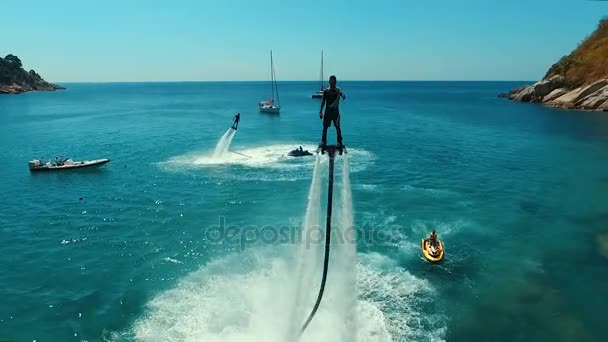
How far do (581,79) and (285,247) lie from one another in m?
132

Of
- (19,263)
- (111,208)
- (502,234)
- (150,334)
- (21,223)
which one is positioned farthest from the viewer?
(111,208)

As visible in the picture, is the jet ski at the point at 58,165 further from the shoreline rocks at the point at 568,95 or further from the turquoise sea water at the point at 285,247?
the shoreline rocks at the point at 568,95

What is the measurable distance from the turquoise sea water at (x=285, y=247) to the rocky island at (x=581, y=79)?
54630 mm

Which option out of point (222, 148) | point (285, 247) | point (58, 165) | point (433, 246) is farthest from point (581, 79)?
point (58, 165)

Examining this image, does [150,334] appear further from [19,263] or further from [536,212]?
[536,212]

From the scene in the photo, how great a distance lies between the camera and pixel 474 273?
31.7 m

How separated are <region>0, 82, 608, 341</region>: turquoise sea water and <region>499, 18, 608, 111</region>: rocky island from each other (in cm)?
5463

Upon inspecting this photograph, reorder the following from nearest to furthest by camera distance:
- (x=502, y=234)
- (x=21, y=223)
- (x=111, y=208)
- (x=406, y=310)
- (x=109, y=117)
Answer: (x=406, y=310)
(x=502, y=234)
(x=21, y=223)
(x=111, y=208)
(x=109, y=117)

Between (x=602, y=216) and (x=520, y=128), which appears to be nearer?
(x=602, y=216)

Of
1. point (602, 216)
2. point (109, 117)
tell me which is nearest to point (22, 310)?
point (602, 216)

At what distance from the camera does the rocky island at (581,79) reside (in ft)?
387

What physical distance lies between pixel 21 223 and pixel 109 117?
10163 centimetres

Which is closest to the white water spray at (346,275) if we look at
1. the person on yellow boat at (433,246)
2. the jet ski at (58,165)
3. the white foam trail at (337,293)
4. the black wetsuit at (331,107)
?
the white foam trail at (337,293)

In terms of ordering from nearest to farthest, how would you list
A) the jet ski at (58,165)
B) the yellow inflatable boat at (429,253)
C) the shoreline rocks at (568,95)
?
the yellow inflatable boat at (429,253)
the jet ski at (58,165)
the shoreline rocks at (568,95)
